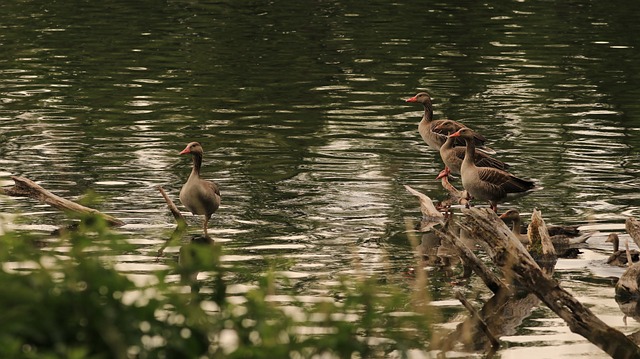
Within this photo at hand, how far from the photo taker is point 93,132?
31109 mm

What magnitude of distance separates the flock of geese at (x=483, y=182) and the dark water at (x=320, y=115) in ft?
1.39

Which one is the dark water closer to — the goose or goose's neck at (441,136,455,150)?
the goose

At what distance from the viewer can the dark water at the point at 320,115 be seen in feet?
69.6

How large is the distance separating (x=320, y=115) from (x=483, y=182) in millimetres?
11620

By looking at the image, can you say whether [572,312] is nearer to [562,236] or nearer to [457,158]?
[562,236]

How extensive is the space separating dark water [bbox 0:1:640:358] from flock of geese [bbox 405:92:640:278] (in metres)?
0.42

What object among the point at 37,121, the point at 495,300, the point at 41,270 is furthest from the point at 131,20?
the point at 41,270

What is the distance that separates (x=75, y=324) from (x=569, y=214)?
15.4 m

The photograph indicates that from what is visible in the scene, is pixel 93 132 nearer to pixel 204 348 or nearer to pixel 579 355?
pixel 579 355

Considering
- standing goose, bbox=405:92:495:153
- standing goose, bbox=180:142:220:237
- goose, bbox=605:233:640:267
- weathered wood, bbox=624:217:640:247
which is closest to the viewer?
weathered wood, bbox=624:217:640:247

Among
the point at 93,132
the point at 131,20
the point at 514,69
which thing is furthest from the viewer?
the point at 131,20

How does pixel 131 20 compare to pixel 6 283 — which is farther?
pixel 131 20

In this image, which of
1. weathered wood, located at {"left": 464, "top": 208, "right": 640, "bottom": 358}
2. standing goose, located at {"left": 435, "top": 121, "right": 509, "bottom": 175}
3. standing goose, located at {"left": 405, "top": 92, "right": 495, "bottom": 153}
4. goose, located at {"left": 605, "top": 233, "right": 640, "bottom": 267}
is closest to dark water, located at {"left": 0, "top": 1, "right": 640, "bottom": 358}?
goose, located at {"left": 605, "top": 233, "right": 640, "bottom": 267}

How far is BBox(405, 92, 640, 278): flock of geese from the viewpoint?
20.1m
